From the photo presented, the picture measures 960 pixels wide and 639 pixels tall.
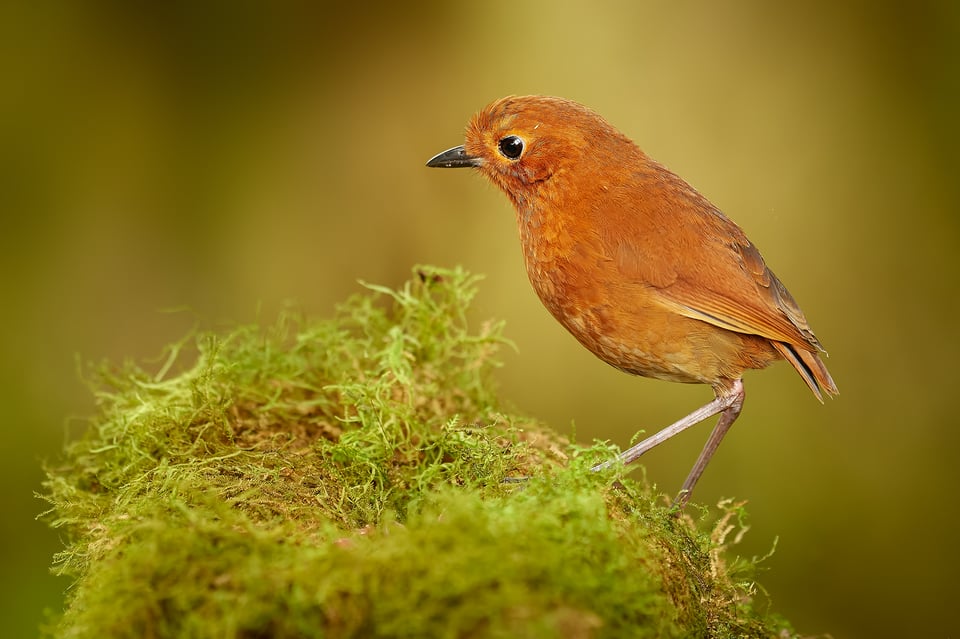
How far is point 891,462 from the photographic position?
5.61 metres

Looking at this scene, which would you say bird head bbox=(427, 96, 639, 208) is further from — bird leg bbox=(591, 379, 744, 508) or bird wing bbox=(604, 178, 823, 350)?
bird leg bbox=(591, 379, 744, 508)

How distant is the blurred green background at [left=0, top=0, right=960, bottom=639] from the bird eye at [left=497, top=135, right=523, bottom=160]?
2.68 m

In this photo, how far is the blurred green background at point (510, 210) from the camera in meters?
5.47

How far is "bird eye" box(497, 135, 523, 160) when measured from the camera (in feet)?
9.65

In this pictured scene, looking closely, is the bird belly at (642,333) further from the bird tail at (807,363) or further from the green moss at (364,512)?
the green moss at (364,512)

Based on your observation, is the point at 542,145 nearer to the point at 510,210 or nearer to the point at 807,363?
the point at 807,363

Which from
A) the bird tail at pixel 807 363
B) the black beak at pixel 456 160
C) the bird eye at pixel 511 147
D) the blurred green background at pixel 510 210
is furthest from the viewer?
the blurred green background at pixel 510 210

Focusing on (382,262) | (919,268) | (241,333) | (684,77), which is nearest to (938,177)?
(919,268)

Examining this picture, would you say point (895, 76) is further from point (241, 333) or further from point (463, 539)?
point (463, 539)

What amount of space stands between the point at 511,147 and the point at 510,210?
8.85 ft

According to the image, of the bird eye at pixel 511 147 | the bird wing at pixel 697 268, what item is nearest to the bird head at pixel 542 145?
the bird eye at pixel 511 147

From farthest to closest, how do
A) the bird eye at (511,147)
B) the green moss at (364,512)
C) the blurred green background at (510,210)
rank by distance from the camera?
the blurred green background at (510,210) < the bird eye at (511,147) < the green moss at (364,512)

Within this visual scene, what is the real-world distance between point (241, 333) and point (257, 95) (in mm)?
3410

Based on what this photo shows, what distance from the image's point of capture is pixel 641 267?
2646mm
